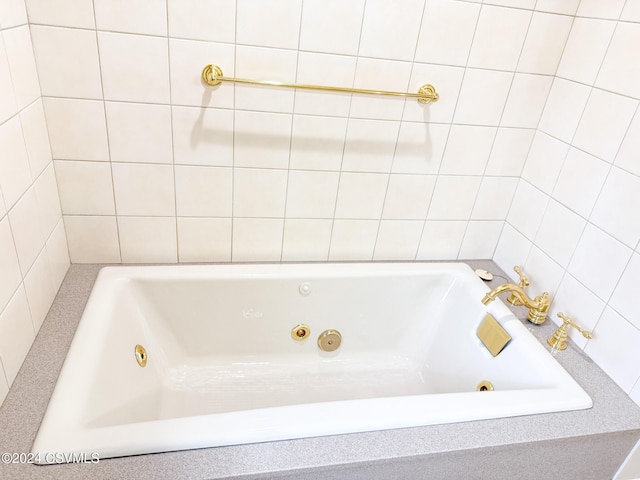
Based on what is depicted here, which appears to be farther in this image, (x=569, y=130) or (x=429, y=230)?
(x=429, y=230)

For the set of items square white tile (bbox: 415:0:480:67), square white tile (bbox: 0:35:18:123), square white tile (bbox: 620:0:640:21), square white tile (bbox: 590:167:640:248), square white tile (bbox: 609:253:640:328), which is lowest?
square white tile (bbox: 609:253:640:328)

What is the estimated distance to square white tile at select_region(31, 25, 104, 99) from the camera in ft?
3.76

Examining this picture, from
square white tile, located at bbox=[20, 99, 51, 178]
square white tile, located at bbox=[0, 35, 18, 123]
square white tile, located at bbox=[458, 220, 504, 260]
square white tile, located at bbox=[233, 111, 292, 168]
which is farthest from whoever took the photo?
square white tile, located at bbox=[458, 220, 504, 260]

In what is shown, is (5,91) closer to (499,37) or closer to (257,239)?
(257,239)

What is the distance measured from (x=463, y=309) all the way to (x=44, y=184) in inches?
55.8

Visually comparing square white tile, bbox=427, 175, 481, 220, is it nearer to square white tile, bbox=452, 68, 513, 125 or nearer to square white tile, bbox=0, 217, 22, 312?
square white tile, bbox=452, 68, 513, 125

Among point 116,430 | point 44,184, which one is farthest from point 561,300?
point 44,184

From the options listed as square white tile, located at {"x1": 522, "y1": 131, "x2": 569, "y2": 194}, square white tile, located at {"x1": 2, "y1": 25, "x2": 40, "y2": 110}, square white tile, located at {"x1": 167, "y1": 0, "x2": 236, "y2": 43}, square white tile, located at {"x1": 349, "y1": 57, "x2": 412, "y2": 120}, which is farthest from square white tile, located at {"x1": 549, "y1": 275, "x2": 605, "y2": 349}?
square white tile, located at {"x1": 2, "y1": 25, "x2": 40, "y2": 110}

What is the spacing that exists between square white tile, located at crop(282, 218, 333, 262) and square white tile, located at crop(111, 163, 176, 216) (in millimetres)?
403

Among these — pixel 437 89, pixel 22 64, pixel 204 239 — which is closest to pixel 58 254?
pixel 204 239

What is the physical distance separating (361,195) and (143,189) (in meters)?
0.73

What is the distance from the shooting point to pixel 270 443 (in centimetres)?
94

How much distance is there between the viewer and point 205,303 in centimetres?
149

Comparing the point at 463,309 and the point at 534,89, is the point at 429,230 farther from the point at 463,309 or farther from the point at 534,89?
A: the point at 534,89
